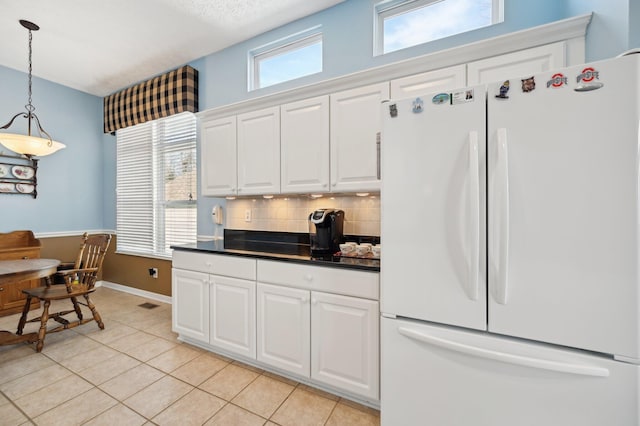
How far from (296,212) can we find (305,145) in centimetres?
69

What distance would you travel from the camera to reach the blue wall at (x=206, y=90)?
141 cm

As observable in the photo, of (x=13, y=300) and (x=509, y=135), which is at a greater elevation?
(x=509, y=135)

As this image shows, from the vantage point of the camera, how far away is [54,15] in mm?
2541

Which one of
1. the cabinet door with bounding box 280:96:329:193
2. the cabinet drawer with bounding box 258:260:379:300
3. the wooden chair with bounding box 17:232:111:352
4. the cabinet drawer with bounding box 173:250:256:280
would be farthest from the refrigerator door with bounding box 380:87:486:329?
the wooden chair with bounding box 17:232:111:352

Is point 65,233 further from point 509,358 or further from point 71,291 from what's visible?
point 509,358

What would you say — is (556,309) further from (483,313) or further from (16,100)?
(16,100)

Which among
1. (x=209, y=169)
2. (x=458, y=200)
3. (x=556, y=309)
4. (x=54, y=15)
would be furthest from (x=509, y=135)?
(x=54, y=15)

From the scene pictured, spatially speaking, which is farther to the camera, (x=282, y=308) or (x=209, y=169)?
(x=209, y=169)

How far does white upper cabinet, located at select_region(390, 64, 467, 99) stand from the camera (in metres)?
1.71

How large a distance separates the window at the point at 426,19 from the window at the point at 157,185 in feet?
7.88

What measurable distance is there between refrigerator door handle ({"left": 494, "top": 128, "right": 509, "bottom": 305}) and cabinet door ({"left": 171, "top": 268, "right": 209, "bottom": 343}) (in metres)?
2.07

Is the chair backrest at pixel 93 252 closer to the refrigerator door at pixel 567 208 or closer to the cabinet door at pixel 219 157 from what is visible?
the cabinet door at pixel 219 157

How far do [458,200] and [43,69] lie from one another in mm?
5052

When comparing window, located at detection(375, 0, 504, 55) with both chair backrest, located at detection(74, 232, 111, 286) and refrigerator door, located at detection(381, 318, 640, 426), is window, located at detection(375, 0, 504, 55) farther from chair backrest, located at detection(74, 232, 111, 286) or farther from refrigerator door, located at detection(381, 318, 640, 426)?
chair backrest, located at detection(74, 232, 111, 286)
